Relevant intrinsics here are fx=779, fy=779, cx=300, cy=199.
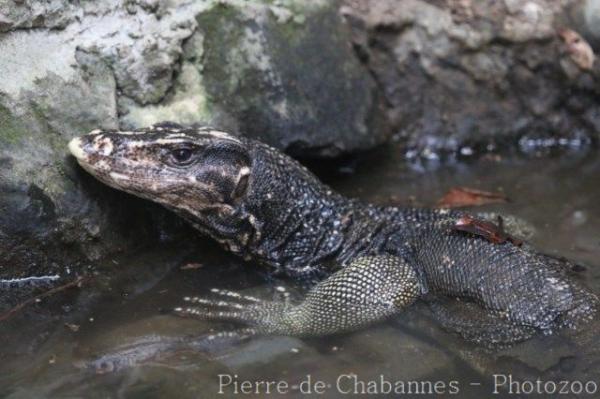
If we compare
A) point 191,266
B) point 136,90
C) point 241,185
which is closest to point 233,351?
point 191,266

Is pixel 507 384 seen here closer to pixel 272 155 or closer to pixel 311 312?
pixel 311 312

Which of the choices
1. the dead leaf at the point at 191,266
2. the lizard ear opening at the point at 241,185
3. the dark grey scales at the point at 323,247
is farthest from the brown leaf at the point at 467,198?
the dead leaf at the point at 191,266

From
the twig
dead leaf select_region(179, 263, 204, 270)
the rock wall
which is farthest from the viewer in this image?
dead leaf select_region(179, 263, 204, 270)

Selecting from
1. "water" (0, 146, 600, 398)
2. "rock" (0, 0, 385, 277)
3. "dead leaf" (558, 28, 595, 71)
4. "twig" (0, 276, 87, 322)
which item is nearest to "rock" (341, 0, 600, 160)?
"dead leaf" (558, 28, 595, 71)

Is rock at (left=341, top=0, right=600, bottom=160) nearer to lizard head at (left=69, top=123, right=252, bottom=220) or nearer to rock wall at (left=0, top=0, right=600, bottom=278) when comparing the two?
rock wall at (left=0, top=0, right=600, bottom=278)

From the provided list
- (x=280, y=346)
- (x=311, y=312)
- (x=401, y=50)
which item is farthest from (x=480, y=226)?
(x=401, y=50)
